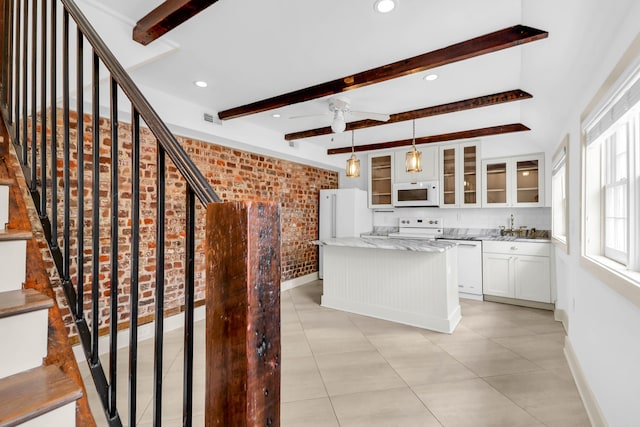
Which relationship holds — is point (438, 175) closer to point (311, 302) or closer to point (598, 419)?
point (311, 302)

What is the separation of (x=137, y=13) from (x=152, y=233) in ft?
6.45

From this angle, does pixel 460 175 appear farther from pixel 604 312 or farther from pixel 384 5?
pixel 384 5

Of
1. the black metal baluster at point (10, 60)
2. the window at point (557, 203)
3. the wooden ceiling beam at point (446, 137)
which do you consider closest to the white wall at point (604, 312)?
the window at point (557, 203)

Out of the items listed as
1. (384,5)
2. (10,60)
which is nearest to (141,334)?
(10,60)

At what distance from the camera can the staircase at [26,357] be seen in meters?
0.73

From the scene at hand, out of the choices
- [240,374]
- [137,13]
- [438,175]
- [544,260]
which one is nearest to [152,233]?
[137,13]

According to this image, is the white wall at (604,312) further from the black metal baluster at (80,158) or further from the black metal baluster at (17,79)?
the black metal baluster at (17,79)

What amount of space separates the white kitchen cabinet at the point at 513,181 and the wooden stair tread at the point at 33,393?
4.92 m

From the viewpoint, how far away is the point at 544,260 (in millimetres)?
3912

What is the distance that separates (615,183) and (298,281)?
4055 millimetres

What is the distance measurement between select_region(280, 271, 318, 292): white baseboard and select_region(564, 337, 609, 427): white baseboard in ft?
10.8

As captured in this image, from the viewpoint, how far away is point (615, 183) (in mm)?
1862

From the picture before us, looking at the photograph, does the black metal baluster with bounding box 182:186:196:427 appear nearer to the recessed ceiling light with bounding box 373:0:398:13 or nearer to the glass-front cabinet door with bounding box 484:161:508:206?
the recessed ceiling light with bounding box 373:0:398:13

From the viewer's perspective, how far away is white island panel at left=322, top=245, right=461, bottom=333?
10.6 feet
